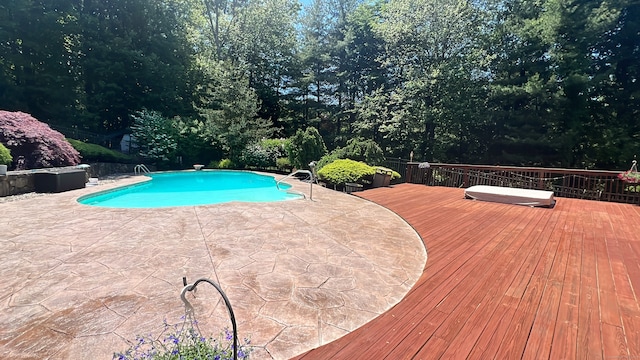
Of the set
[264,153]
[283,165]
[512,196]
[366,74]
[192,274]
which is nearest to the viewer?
[192,274]

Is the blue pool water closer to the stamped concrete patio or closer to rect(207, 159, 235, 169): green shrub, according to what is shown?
rect(207, 159, 235, 169): green shrub

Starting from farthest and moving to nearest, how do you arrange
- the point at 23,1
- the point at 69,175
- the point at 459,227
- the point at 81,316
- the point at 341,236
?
the point at 23,1 → the point at 69,175 → the point at 459,227 → the point at 341,236 → the point at 81,316

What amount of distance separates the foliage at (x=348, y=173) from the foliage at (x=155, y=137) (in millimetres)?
9351

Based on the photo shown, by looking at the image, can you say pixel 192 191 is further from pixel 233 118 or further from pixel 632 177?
pixel 632 177

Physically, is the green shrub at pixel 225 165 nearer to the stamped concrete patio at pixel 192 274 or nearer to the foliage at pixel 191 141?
the foliage at pixel 191 141

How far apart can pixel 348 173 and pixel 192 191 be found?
18.0 feet

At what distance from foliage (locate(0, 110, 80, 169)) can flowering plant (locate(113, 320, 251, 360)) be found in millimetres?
9228

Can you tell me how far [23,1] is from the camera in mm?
12750

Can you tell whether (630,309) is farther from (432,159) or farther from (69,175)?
(432,159)

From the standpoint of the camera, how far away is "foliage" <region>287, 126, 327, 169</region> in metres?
11.9

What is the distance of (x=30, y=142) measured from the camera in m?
8.06

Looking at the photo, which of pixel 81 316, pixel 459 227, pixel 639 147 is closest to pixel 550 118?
pixel 639 147

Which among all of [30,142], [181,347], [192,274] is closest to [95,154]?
[30,142]

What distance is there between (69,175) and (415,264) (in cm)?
883
